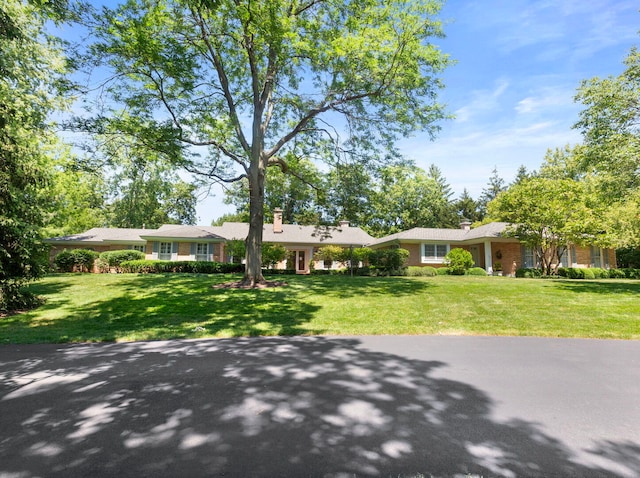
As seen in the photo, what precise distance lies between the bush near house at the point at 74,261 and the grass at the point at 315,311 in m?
9.47

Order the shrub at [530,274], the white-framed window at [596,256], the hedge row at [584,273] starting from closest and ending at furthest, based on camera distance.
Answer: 1. the shrub at [530,274]
2. the hedge row at [584,273]
3. the white-framed window at [596,256]

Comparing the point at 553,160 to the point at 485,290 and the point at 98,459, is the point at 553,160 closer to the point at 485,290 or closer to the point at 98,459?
the point at 485,290

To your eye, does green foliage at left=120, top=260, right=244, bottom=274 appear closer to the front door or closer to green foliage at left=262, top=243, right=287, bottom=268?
green foliage at left=262, top=243, right=287, bottom=268

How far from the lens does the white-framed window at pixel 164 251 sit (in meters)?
29.8

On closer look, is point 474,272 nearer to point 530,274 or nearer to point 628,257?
point 530,274

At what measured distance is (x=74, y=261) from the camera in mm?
23109

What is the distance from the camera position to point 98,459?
2592 millimetres

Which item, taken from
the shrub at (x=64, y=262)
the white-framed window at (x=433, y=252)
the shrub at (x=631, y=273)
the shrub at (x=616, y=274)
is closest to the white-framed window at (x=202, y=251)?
the shrub at (x=64, y=262)

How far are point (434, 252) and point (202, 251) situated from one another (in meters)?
20.5

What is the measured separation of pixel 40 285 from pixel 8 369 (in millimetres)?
12514

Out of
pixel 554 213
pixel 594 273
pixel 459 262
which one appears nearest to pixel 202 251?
pixel 459 262

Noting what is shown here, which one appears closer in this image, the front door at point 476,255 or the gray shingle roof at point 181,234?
the gray shingle roof at point 181,234

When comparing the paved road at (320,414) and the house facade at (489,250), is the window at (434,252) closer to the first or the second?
the house facade at (489,250)

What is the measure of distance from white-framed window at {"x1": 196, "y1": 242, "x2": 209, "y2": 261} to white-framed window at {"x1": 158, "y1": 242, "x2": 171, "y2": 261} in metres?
2.39
